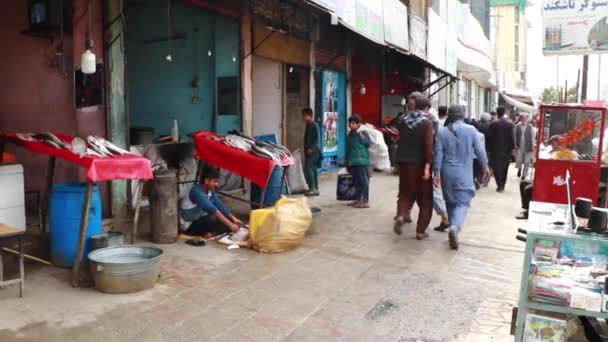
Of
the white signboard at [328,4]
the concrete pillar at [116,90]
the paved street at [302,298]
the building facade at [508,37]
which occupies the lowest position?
the paved street at [302,298]

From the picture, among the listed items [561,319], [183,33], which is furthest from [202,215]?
[561,319]

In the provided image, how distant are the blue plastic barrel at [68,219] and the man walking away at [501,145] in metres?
9.12

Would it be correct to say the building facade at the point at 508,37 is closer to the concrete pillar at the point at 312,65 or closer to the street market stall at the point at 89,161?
the concrete pillar at the point at 312,65

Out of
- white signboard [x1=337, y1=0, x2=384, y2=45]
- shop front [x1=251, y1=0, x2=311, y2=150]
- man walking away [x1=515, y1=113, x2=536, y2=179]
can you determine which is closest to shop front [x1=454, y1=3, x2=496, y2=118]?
man walking away [x1=515, y1=113, x2=536, y2=179]

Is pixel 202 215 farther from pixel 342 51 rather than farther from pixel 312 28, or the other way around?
pixel 342 51

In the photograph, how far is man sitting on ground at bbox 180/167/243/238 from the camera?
261 inches

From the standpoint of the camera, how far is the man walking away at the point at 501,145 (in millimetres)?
11773

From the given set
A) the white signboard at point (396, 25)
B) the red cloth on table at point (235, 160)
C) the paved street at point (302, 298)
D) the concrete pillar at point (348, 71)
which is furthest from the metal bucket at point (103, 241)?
the concrete pillar at point (348, 71)

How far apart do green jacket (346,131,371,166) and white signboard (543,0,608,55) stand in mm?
6129

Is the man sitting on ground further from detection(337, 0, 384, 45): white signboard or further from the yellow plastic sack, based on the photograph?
detection(337, 0, 384, 45): white signboard

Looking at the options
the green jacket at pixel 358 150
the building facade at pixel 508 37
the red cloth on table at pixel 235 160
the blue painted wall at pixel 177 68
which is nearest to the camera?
the red cloth on table at pixel 235 160

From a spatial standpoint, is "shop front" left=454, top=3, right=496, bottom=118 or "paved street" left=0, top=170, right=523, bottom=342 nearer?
"paved street" left=0, top=170, right=523, bottom=342

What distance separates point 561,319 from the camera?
2971 mm

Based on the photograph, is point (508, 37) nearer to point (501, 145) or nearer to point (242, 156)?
point (501, 145)
